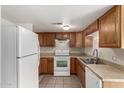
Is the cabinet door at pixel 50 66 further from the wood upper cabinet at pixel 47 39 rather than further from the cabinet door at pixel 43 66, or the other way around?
the wood upper cabinet at pixel 47 39

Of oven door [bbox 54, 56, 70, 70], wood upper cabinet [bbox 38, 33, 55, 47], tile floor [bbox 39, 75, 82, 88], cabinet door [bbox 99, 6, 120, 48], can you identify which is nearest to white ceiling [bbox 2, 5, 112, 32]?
cabinet door [bbox 99, 6, 120, 48]

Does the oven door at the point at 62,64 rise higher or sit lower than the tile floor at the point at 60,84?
higher

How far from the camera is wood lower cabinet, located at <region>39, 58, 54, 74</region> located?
251 inches

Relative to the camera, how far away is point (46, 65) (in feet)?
21.0

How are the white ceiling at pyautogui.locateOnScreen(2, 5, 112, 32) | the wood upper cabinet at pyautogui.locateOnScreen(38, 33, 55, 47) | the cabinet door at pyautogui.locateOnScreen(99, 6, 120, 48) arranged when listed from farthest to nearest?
the wood upper cabinet at pyautogui.locateOnScreen(38, 33, 55, 47) < the white ceiling at pyautogui.locateOnScreen(2, 5, 112, 32) < the cabinet door at pyautogui.locateOnScreen(99, 6, 120, 48)

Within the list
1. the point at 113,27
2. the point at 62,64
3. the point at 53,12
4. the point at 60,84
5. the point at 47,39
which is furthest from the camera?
the point at 47,39

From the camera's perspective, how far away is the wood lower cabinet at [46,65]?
21.0 ft

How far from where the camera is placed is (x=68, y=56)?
21.2 feet

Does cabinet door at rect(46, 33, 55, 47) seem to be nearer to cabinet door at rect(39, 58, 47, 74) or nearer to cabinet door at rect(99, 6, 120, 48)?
cabinet door at rect(39, 58, 47, 74)

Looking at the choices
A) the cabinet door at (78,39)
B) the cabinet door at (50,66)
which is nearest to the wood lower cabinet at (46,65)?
the cabinet door at (50,66)

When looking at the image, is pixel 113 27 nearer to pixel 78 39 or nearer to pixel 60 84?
pixel 60 84

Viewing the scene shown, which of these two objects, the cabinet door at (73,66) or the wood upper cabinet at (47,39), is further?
the wood upper cabinet at (47,39)

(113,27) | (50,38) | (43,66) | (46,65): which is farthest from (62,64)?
(113,27)

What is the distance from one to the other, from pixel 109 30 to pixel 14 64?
5.66 feet
